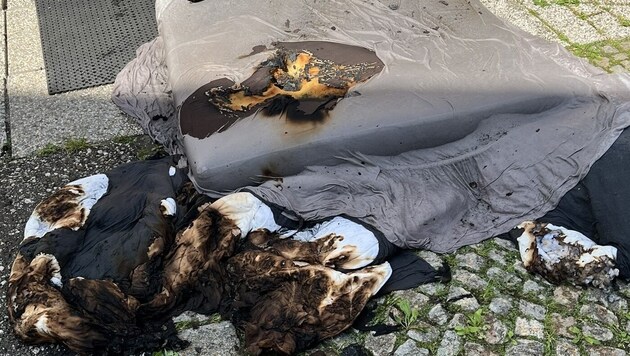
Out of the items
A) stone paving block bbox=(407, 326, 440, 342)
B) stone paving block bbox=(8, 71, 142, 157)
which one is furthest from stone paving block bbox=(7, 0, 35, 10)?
stone paving block bbox=(407, 326, 440, 342)

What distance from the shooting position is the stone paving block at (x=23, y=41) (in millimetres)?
4293

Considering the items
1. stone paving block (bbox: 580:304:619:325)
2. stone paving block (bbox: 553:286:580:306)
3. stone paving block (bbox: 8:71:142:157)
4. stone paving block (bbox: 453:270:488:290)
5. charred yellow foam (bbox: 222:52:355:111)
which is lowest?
stone paving block (bbox: 8:71:142:157)

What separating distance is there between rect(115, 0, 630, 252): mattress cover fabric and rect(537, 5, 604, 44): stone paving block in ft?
3.91

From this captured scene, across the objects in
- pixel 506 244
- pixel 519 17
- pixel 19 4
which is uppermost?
pixel 519 17

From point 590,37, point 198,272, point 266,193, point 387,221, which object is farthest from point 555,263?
point 590,37

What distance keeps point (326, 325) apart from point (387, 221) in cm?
58

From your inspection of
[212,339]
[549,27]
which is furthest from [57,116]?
[549,27]

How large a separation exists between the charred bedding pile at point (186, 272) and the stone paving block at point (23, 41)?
1750mm

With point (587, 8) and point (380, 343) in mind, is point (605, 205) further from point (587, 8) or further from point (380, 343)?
point (587, 8)

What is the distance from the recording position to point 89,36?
456cm

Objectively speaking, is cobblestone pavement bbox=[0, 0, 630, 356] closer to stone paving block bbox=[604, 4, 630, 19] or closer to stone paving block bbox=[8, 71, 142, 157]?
stone paving block bbox=[8, 71, 142, 157]

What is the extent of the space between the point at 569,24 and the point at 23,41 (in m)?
3.91

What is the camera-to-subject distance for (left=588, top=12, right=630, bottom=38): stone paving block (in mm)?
4395

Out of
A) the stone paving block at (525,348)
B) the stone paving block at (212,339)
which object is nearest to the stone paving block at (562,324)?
the stone paving block at (525,348)
